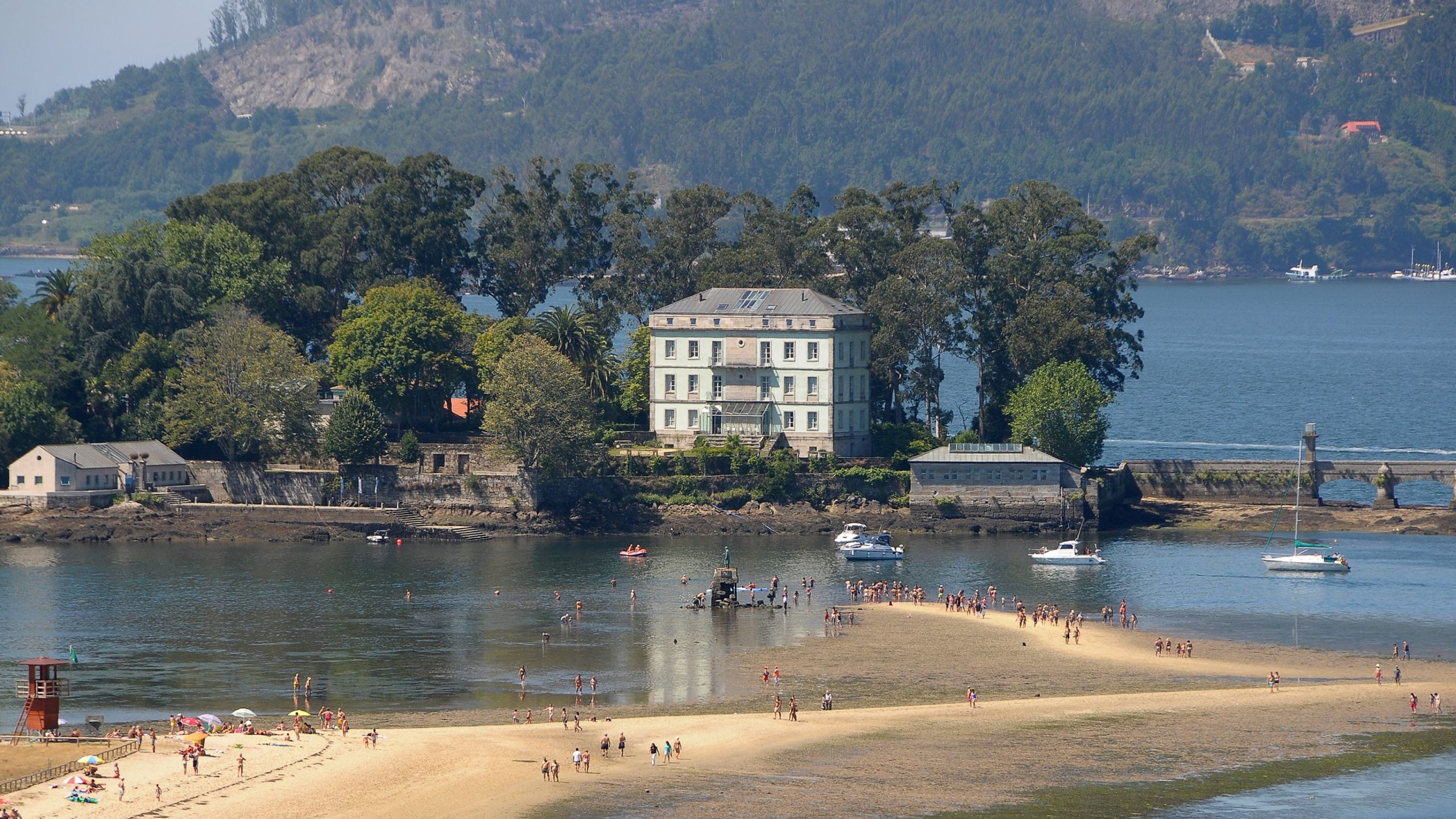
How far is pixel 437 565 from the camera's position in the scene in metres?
126

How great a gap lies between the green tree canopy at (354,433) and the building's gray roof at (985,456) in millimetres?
37283

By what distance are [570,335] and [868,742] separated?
226 feet

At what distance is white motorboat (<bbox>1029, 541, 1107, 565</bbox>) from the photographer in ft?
414

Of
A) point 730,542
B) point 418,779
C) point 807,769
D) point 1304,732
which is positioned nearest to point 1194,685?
point 1304,732

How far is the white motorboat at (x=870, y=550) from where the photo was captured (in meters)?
128

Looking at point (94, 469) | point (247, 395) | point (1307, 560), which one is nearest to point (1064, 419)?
point (1307, 560)

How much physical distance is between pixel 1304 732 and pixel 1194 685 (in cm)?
911

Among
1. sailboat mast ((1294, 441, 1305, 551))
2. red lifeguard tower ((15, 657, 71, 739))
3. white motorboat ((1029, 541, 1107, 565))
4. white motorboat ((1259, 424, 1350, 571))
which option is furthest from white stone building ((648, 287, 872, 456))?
red lifeguard tower ((15, 657, 71, 739))

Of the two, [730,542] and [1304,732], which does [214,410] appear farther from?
[1304,732]

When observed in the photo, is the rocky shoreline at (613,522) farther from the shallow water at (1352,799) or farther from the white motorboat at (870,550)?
the shallow water at (1352,799)

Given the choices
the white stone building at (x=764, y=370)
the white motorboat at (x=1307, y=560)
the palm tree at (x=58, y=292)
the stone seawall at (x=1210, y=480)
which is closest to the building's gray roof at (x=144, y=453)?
the palm tree at (x=58, y=292)

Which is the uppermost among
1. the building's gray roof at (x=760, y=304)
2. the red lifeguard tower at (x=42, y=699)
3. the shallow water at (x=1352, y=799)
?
the building's gray roof at (x=760, y=304)

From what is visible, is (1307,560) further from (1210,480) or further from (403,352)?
(403,352)

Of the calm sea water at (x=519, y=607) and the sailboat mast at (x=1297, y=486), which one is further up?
the sailboat mast at (x=1297, y=486)
